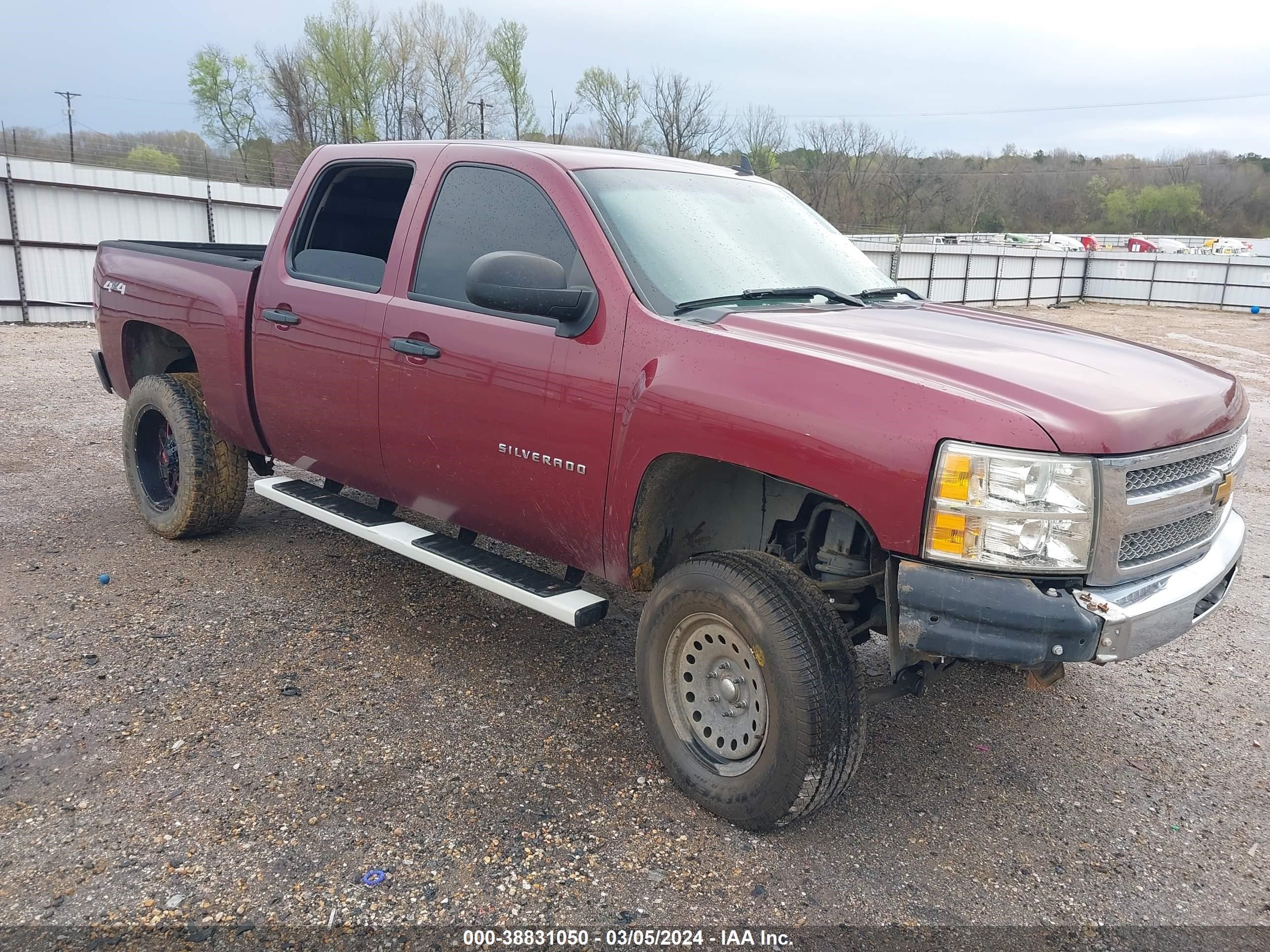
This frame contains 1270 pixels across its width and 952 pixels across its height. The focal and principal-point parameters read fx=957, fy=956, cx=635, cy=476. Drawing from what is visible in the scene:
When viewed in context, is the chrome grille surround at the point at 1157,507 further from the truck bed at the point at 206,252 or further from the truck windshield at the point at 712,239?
the truck bed at the point at 206,252

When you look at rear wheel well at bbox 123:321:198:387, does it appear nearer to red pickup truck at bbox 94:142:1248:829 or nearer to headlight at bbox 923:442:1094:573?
red pickup truck at bbox 94:142:1248:829

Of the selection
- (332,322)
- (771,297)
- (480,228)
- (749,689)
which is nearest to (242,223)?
(332,322)

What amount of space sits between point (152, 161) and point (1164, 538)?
4175 cm

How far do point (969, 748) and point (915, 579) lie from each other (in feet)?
4.57

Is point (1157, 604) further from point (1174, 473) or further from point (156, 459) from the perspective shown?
point (156, 459)

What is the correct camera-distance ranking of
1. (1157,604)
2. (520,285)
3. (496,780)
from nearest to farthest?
(1157,604) → (520,285) → (496,780)

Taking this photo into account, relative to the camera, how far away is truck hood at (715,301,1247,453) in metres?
2.48

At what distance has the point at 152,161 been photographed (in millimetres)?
37125

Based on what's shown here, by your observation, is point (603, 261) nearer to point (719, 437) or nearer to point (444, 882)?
point (719, 437)

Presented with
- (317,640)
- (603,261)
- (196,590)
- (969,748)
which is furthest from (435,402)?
(969,748)

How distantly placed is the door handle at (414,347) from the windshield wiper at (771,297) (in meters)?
1.04

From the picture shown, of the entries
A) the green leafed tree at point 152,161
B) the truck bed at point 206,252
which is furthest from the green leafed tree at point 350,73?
the truck bed at point 206,252

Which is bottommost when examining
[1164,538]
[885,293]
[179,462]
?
[179,462]

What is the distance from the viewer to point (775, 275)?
3607 mm
